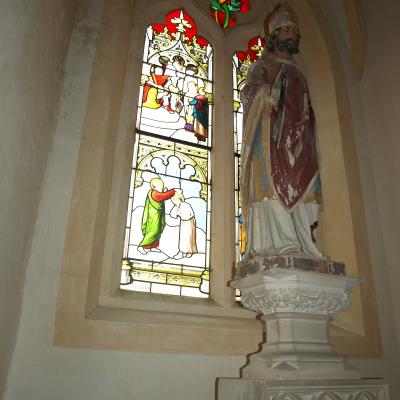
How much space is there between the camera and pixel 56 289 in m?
2.69

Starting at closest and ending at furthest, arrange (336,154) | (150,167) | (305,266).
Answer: (305,266) < (150,167) < (336,154)

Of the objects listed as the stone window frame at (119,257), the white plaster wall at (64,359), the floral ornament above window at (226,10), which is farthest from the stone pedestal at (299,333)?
the floral ornament above window at (226,10)

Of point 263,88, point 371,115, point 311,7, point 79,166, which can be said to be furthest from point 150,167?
point 311,7

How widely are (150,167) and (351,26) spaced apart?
291cm

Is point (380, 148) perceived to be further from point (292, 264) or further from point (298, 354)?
point (298, 354)

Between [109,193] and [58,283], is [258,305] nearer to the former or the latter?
[58,283]

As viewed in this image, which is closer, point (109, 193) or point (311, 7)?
point (109, 193)

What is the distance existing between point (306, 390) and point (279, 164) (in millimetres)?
1292

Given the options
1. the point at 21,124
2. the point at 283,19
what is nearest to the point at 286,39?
the point at 283,19

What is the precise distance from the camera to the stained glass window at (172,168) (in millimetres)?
3377

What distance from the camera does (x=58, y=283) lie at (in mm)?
2705

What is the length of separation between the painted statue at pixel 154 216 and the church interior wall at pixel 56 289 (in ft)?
2.42

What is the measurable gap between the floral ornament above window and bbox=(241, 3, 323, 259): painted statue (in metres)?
2.15

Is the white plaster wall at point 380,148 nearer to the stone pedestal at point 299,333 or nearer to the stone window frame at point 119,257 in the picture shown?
the stone window frame at point 119,257
